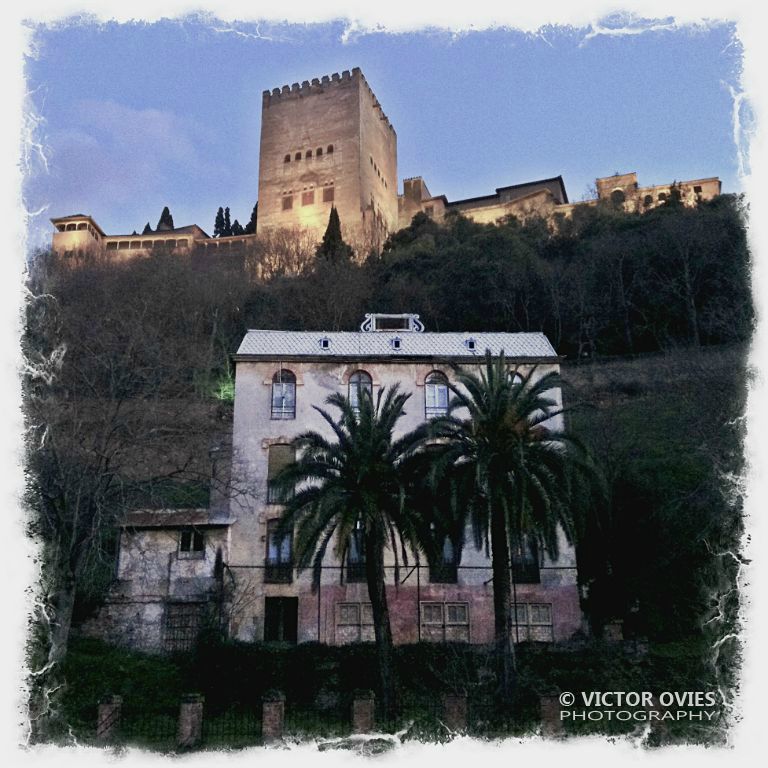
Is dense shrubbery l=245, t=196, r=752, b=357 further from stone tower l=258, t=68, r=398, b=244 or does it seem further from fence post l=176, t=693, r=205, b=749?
stone tower l=258, t=68, r=398, b=244

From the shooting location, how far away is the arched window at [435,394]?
30.1 m

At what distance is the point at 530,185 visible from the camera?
3541 inches

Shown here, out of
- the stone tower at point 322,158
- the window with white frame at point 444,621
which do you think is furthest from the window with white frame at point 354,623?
the stone tower at point 322,158

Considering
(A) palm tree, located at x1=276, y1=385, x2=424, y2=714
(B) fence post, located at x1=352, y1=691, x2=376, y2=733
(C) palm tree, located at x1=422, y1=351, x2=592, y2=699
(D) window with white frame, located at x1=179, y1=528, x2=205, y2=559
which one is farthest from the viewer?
(D) window with white frame, located at x1=179, y1=528, x2=205, y2=559

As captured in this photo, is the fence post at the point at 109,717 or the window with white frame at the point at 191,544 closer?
the fence post at the point at 109,717

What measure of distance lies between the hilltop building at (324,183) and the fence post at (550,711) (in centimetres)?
6781

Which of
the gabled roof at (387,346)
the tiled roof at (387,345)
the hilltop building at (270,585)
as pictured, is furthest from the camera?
the tiled roof at (387,345)

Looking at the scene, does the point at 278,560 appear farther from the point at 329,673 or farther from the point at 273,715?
the point at 273,715

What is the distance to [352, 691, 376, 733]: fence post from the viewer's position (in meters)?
17.8

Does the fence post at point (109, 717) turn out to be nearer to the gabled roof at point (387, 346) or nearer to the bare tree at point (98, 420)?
the bare tree at point (98, 420)

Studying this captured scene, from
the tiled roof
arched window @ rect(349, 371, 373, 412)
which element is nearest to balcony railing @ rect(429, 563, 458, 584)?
arched window @ rect(349, 371, 373, 412)

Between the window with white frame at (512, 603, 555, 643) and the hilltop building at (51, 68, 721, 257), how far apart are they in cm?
5938

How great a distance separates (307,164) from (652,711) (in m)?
82.5

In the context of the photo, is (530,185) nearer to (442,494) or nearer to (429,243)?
(429,243)
